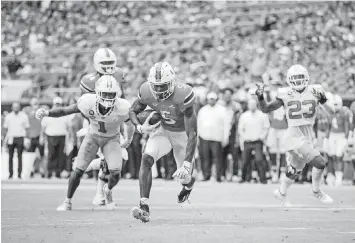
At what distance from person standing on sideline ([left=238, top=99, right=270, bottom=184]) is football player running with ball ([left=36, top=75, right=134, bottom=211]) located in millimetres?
5873

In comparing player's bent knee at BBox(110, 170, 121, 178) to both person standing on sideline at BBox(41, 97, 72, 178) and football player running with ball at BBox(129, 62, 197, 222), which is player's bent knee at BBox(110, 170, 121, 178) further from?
person standing on sideline at BBox(41, 97, 72, 178)

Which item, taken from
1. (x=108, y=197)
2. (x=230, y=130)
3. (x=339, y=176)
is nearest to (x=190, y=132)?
(x=108, y=197)

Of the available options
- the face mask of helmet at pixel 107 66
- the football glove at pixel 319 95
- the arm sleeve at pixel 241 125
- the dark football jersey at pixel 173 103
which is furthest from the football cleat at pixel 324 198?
the arm sleeve at pixel 241 125

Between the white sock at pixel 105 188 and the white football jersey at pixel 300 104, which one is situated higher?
the white football jersey at pixel 300 104

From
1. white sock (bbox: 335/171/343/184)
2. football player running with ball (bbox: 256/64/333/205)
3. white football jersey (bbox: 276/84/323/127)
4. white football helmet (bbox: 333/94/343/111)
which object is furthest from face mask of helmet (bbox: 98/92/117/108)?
white sock (bbox: 335/171/343/184)

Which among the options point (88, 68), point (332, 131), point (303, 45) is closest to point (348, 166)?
point (332, 131)

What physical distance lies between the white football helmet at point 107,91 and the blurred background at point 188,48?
267 inches

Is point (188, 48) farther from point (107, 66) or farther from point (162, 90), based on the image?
point (162, 90)

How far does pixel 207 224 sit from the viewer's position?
7.67m

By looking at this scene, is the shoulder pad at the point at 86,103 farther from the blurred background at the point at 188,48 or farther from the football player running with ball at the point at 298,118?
the blurred background at the point at 188,48

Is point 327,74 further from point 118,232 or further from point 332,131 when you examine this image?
point 118,232

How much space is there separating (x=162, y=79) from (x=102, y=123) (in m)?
1.72

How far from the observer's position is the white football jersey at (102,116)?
9250mm

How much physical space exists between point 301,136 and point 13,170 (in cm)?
1007
